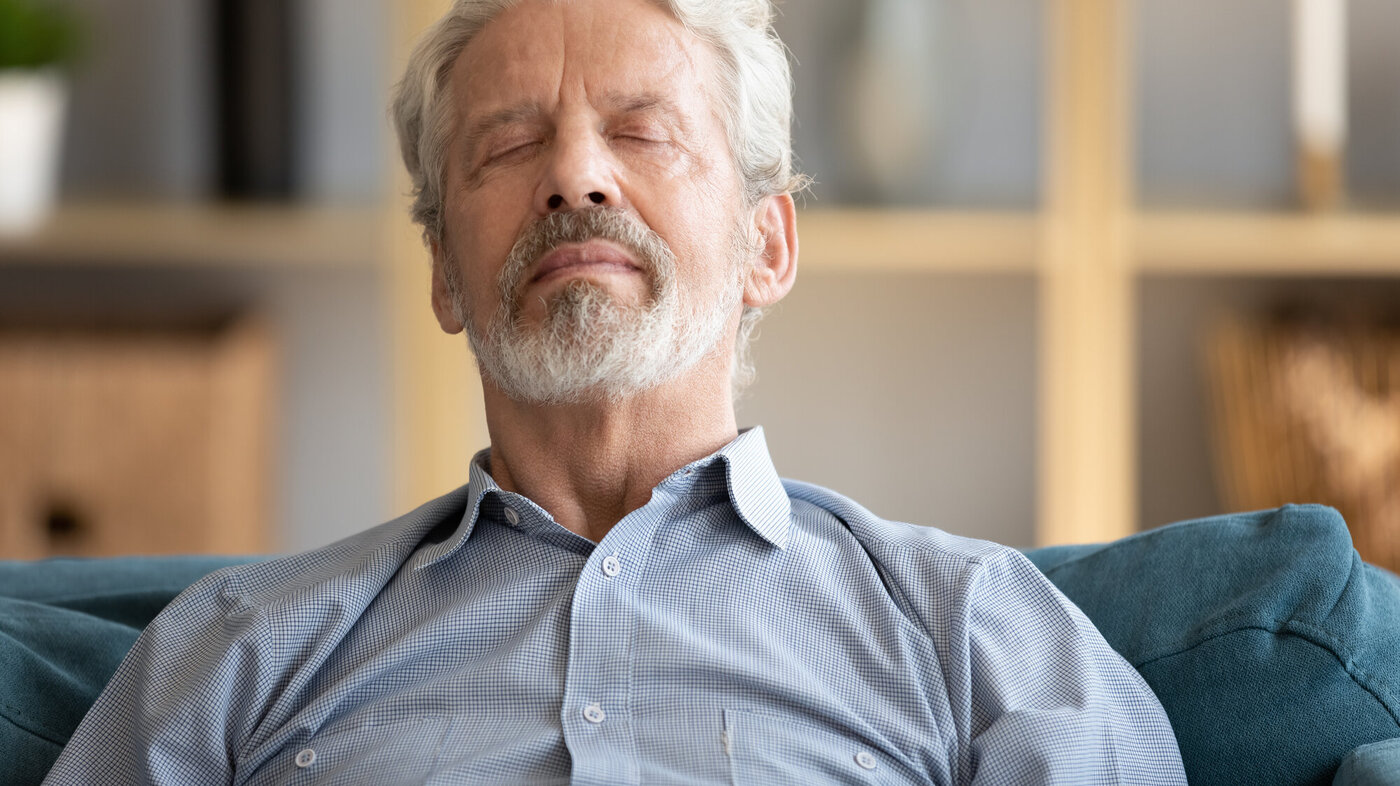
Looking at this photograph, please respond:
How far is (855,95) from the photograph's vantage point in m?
2.84

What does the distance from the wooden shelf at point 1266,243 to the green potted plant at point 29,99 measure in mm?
2100

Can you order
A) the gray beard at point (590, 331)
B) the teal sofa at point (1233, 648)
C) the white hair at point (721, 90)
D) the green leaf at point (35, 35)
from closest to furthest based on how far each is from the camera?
the teal sofa at point (1233, 648) → the gray beard at point (590, 331) → the white hair at point (721, 90) → the green leaf at point (35, 35)

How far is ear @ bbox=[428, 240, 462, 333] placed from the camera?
1445mm

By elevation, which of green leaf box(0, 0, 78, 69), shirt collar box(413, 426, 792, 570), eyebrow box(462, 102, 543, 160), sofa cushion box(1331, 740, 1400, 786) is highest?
green leaf box(0, 0, 78, 69)

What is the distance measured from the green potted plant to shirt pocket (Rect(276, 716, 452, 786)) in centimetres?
193

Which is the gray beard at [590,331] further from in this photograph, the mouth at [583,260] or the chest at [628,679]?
the chest at [628,679]

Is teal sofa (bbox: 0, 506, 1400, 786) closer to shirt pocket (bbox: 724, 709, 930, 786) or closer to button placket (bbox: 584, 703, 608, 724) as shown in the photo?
shirt pocket (bbox: 724, 709, 930, 786)

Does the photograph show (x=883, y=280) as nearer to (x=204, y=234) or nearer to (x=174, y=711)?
(x=204, y=234)

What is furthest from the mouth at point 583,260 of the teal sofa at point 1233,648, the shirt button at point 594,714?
the teal sofa at point 1233,648

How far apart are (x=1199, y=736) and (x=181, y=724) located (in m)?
0.83

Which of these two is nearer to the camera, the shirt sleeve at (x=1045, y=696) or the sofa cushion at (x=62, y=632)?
the shirt sleeve at (x=1045, y=696)

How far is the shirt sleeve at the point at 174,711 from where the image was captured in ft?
3.79

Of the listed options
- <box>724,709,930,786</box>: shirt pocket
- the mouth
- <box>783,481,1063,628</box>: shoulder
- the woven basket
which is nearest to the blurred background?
the woven basket

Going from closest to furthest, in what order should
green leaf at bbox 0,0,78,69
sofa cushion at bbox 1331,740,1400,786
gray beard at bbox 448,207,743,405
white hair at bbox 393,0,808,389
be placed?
sofa cushion at bbox 1331,740,1400,786 → gray beard at bbox 448,207,743,405 → white hair at bbox 393,0,808,389 → green leaf at bbox 0,0,78,69
